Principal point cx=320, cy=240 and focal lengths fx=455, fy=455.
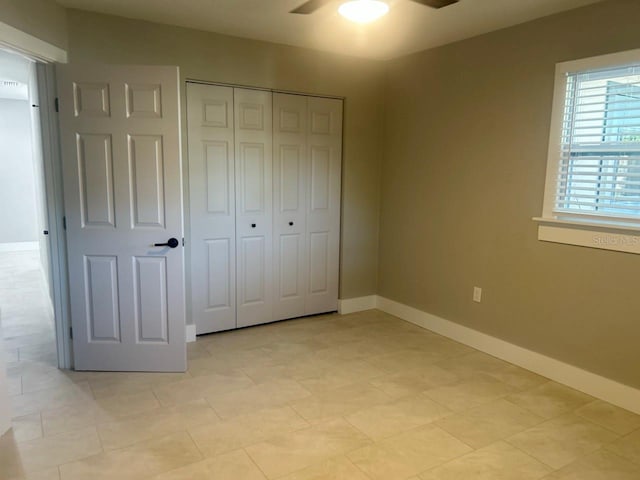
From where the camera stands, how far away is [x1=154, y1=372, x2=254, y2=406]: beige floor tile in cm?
285

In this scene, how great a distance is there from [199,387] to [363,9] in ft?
8.16

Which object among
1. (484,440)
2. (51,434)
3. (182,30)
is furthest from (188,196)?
(484,440)

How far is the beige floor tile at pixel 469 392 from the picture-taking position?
2.86 metres

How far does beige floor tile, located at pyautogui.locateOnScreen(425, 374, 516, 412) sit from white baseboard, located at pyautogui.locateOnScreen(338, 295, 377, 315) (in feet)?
5.36

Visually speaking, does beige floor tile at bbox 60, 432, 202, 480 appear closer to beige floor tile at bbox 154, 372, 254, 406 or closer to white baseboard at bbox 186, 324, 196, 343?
beige floor tile at bbox 154, 372, 254, 406

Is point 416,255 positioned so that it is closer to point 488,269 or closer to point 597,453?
point 488,269

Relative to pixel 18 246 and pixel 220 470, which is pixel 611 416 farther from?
pixel 18 246

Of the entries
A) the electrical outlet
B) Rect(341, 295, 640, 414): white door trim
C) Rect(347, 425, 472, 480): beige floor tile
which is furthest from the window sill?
Rect(347, 425, 472, 480): beige floor tile

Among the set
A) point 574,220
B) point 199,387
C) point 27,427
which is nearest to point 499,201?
point 574,220

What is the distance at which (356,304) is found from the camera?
15.4ft

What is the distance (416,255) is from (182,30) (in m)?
2.74

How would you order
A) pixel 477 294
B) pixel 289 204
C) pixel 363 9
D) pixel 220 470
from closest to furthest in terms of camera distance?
1. pixel 220 470
2. pixel 363 9
3. pixel 477 294
4. pixel 289 204

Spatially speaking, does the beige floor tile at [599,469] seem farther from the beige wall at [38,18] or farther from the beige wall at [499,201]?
the beige wall at [38,18]

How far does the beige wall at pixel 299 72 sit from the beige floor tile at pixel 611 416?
2327 mm
